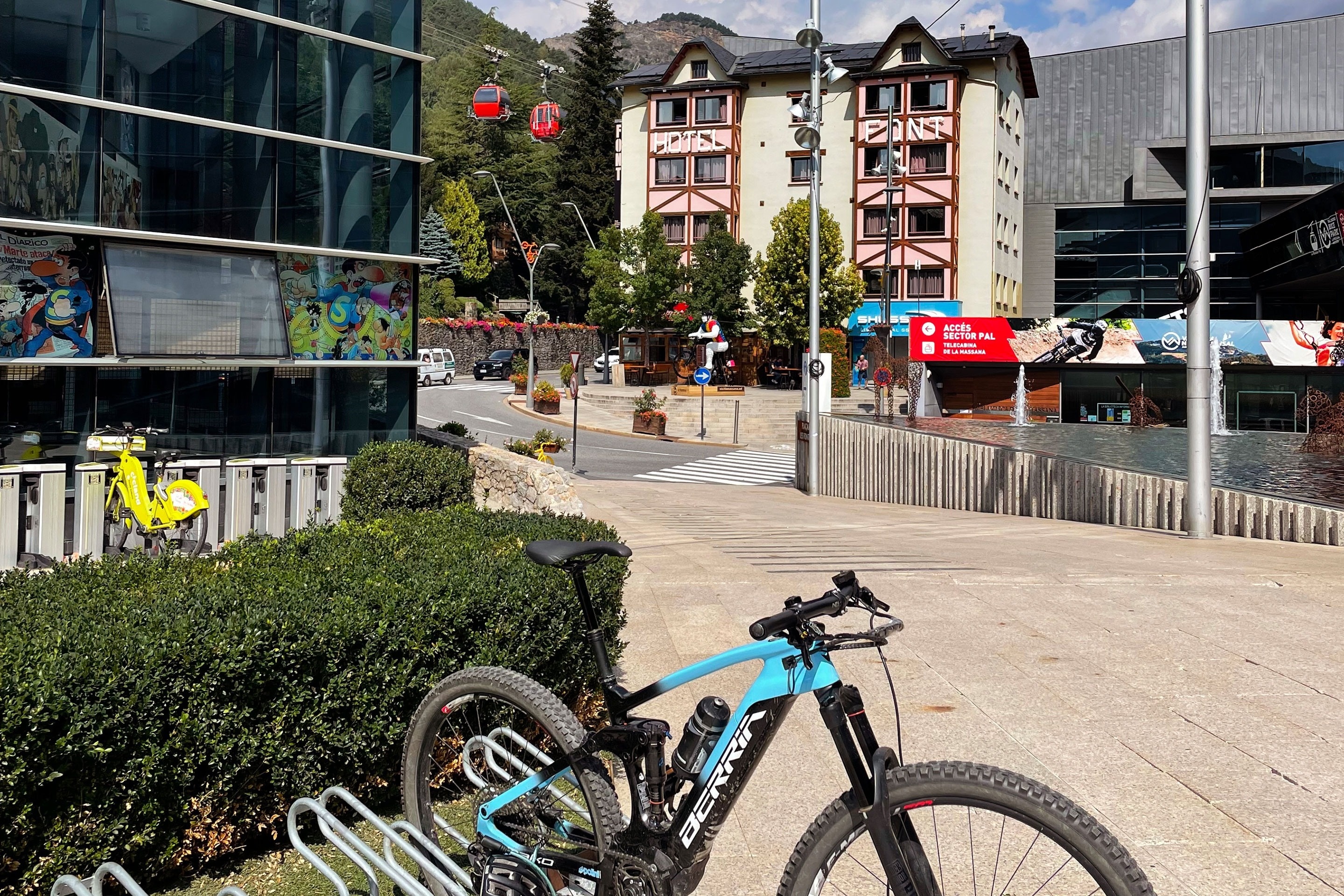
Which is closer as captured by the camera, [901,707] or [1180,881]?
[1180,881]

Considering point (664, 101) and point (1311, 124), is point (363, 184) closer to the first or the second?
point (664, 101)

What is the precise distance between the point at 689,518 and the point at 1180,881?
43.7ft

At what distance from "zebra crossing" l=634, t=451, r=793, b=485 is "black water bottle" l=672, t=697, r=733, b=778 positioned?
96.3 feet

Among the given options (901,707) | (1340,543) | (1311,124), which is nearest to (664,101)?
(1311,124)

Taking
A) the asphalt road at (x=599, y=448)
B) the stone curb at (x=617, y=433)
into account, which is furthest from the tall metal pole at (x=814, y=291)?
the stone curb at (x=617, y=433)

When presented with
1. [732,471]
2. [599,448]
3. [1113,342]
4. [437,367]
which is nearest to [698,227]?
[437,367]

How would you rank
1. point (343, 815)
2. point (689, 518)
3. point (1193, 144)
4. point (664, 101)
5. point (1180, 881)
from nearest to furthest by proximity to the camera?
point (1180, 881)
point (343, 815)
point (1193, 144)
point (689, 518)
point (664, 101)

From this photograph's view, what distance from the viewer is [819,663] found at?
9.71 feet

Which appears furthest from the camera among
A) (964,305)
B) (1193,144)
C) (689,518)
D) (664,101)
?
(664,101)

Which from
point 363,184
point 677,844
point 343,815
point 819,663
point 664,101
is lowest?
point 343,815

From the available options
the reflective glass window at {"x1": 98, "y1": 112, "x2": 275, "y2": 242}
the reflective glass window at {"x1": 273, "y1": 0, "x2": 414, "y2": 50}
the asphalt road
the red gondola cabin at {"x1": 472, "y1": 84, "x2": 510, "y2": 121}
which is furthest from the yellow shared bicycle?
the red gondola cabin at {"x1": 472, "y1": 84, "x2": 510, "y2": 121}

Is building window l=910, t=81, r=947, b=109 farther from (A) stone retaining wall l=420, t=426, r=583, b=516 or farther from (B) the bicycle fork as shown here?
(B) the bicycle fork

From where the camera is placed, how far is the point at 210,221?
43.8 feet

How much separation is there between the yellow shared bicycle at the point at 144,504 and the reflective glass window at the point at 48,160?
2451mm
